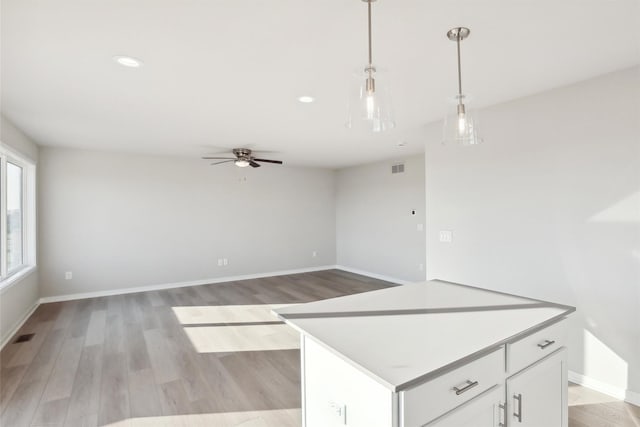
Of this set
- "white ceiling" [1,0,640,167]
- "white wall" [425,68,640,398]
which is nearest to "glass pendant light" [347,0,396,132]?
"white ceiling" [1,0,640,167]

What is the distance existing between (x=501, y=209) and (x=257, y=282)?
4561 mm

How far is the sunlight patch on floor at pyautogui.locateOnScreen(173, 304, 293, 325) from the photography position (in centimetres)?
401

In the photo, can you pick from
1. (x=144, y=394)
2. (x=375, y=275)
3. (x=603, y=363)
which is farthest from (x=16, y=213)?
(x=603, y=363)

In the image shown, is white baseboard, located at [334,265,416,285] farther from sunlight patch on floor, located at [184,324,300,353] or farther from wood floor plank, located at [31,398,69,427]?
wood floor plank, located at [31,398,69,427]

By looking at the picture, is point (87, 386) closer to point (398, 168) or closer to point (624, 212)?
point (624, 212)

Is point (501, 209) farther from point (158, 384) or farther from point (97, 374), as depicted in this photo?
point (97, 374)

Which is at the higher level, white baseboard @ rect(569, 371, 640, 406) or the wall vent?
the wall vent

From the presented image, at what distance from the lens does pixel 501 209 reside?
2.93 meters

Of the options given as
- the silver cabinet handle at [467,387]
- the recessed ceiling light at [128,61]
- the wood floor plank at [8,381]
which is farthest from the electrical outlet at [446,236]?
the wood floor plank at [8,381]

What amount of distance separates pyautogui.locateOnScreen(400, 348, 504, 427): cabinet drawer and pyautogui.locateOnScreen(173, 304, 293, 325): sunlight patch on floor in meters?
2.95

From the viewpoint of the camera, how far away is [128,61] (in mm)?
2109

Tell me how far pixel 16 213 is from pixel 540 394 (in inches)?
228

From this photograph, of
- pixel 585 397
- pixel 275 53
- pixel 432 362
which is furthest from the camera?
pixel 585 397

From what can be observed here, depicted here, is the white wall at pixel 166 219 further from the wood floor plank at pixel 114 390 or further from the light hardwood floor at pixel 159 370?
the wood floor plank at pixel 114 390
